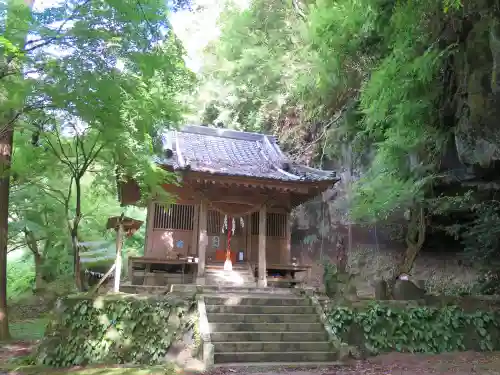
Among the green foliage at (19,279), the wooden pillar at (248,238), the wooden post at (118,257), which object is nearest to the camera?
the wooden post at (118,257)

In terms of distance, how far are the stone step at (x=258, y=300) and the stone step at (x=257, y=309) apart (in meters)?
0.14

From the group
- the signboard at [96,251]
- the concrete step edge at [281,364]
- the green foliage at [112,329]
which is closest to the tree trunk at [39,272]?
the signboard at [96,251]

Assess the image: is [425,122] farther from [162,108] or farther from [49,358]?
[49,358]

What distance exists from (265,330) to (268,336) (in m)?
0.27

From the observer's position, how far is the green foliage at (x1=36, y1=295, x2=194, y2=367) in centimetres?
894

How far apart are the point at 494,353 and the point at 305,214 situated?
1403 cm

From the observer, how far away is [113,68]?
24.2 feet

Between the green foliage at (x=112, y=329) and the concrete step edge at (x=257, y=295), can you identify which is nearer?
the green foliage at (x=112, y=329)

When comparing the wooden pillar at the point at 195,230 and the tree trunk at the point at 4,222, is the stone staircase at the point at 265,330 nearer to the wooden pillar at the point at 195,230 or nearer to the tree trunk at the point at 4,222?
the wooden pillar at the point at 195,230

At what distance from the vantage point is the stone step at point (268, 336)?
878 cm

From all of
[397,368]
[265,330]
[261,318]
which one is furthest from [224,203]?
[397,368]

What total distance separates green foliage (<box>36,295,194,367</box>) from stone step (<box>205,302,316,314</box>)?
26.5 inches

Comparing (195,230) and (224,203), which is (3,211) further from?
(224,203)

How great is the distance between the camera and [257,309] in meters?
9.93
